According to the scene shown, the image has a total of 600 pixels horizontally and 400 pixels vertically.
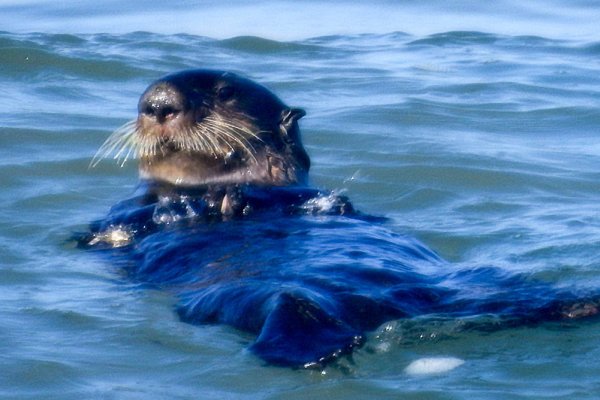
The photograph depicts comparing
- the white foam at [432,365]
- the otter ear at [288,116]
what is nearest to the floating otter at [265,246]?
the otter ear at [288,116]

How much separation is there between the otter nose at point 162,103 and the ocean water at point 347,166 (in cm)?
72

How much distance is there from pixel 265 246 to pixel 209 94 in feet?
4.02

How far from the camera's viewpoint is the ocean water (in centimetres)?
444

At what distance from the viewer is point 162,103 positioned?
20.6ft

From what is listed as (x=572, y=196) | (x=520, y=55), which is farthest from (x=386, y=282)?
(x=520, y=55)

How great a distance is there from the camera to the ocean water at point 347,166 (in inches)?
175

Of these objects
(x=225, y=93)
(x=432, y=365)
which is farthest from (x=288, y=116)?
(x=432, y=365)

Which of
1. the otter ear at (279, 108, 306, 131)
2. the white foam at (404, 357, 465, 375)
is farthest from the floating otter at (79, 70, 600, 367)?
the white foam at (404, 357, 465, 375)

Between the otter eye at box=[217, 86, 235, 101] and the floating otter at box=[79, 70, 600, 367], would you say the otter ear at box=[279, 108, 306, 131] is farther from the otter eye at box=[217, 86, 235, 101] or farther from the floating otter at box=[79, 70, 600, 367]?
the otter eye at box=[217, 86, 235, 101]

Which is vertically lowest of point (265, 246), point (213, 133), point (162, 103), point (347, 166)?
point (347, 166)

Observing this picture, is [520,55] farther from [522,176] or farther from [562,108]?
[522,176]

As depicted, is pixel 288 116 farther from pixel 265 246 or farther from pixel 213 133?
pixel 265 246

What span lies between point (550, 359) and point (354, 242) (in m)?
1.22

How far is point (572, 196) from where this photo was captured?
310 inches
